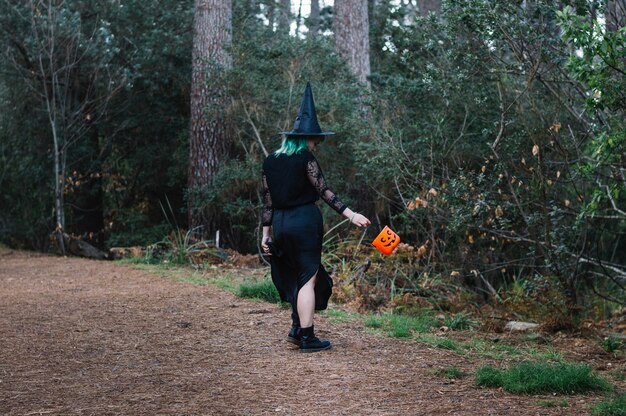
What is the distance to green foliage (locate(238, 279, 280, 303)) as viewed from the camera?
384 inches

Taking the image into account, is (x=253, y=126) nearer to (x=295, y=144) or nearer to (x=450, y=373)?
(x=295, y=144)

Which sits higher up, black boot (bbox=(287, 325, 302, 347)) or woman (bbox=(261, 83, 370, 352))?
woman (bbox=(261, 83, 370, 352))

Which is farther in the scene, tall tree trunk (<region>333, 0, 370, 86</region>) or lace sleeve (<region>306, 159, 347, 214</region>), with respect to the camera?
tall tree trunk (<region>333, 0, 370, 86</region>)

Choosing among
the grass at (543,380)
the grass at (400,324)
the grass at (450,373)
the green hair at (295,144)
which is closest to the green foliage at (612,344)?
the grass at (400,324)

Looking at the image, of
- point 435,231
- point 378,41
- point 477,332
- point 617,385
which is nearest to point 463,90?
point 435,231

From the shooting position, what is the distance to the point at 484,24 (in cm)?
948

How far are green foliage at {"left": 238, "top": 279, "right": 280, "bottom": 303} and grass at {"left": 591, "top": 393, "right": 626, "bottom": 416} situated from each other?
16.2ft

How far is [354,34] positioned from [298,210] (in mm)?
10649

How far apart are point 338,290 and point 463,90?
11.2 ft

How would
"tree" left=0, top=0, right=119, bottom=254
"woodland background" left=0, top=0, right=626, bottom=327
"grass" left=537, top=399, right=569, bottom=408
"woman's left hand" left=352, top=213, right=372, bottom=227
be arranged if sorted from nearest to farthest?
"grass" left=537, top=399, right=569, bottom=408 < "woman's left hand" left=352, top=213, right=372, bottom=227 < "woodland background" left=0, top=0, right=626, bottom=327 < "tree" left=0, top=0, right=119, bottom=254

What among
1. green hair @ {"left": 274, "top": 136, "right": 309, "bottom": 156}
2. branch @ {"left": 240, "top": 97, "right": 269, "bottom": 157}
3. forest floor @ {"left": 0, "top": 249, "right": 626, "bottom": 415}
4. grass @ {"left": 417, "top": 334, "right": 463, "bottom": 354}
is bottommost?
forest floor @ {"left": 0, "top": 249, "right": 626, "bottom": 415}

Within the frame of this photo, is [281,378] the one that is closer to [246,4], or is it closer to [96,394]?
[96,394]

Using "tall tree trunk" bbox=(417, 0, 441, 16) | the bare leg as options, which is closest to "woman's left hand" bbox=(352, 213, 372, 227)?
the bare leg

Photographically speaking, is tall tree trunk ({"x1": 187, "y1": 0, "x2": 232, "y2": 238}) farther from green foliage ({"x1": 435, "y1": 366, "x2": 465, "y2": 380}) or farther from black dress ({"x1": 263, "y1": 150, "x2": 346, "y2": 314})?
green foliage ({"x1": 435, "y1": 366, "x2": 465, "y2": 380})
